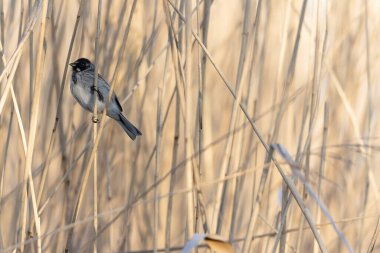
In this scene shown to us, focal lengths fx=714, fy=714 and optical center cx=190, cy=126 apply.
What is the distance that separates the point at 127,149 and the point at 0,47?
85 cm

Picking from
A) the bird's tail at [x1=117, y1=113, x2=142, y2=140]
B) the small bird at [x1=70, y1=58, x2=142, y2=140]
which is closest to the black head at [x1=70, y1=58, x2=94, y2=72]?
the small bird at [x1=70, y1=58, x2=142, y2=140]

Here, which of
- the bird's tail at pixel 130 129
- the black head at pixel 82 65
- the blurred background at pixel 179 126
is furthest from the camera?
the black head at pixel 82 65

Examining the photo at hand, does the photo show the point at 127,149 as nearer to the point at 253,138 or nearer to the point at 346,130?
the point at 253,138

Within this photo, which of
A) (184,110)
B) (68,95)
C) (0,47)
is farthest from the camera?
(68,95)

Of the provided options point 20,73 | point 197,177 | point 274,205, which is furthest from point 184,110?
point 274,205

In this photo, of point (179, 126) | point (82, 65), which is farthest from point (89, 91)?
point (179, 126)

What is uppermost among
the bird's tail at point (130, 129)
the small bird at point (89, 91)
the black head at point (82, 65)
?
the black head at point (82, 65)

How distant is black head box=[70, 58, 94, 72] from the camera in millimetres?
2100

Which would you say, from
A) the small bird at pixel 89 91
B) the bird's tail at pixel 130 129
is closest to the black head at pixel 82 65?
the small bird at pixel 89 91

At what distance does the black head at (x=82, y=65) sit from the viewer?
210 centimetres

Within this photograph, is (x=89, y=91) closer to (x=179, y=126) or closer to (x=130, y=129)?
(x=130, y=129)

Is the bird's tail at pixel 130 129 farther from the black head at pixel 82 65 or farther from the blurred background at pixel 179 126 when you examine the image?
the black head at pixel 82 65

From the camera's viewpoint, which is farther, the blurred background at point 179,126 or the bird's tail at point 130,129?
the bird's tail at point 130,129

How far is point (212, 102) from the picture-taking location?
8.39 feet
